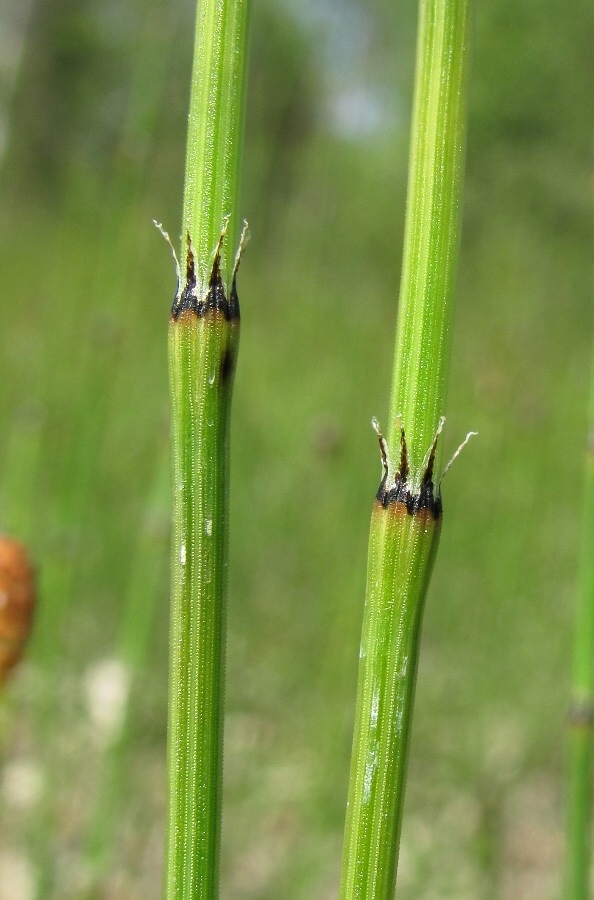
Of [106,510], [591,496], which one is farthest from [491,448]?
[591,496]

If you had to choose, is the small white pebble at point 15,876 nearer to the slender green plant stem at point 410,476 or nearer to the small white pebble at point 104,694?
the small white pebble at point 104,694

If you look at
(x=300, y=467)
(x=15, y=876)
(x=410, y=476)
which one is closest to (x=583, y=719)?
(x=410, y=476)

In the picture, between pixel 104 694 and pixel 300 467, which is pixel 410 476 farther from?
pixel 300 467

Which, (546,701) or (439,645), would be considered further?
(439,645)

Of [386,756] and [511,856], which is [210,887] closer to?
[386,756]

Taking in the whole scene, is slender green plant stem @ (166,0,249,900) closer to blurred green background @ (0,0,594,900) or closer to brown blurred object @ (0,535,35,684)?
brown blurred object @ (0,535,35,684)

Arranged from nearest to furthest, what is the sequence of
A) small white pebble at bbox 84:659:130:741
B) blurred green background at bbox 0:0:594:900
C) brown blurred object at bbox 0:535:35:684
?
brown blurred object at bbox 0:535:35:684 < blurred green background at bbox 0:0:594:900 < small white pebble at bbox 84:659:130:741

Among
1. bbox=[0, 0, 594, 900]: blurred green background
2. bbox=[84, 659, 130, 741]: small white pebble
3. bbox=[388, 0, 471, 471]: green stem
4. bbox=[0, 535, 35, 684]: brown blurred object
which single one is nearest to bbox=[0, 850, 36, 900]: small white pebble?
bbox=[0, 0, 594, 900]: blurred green background
